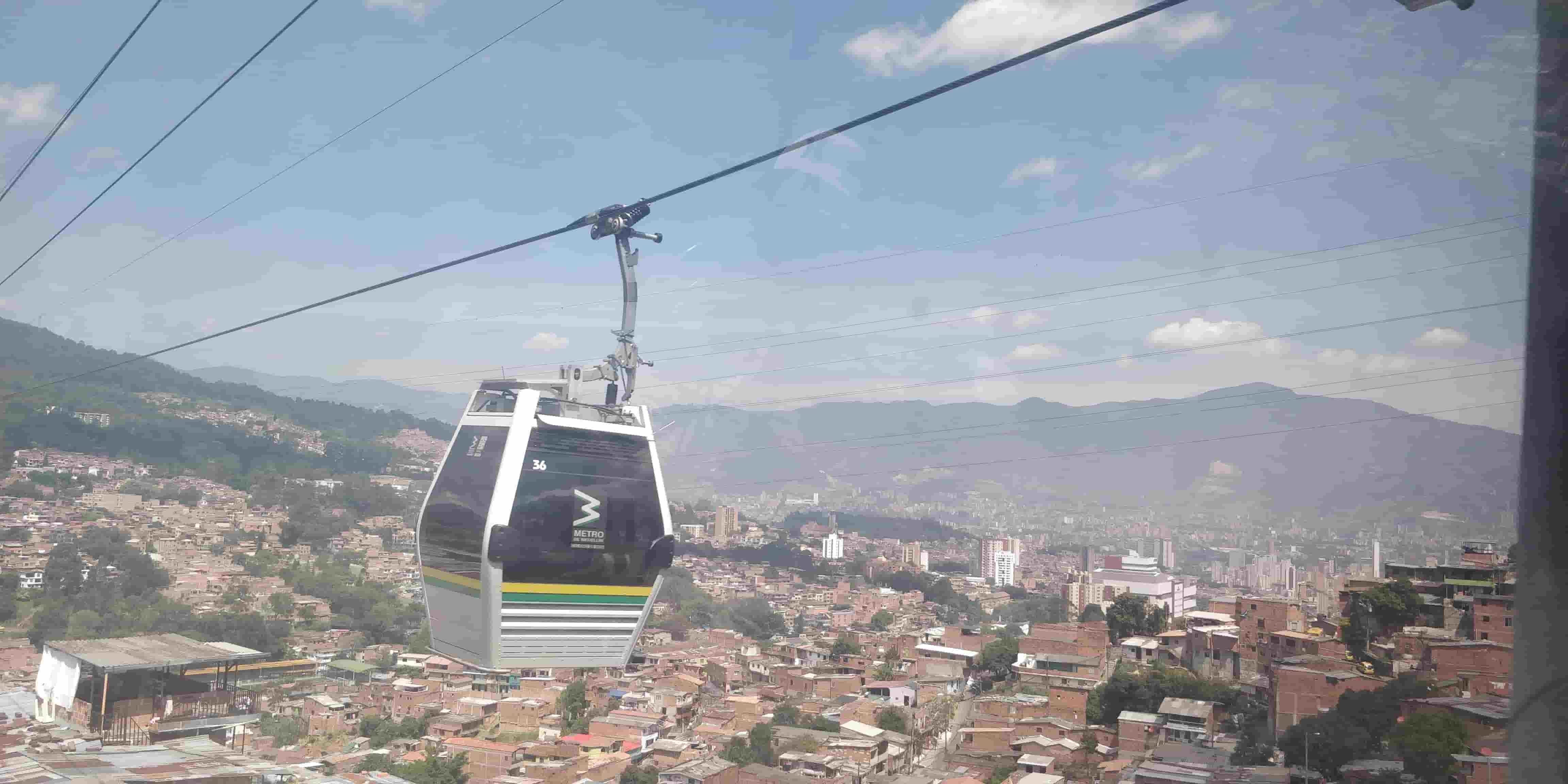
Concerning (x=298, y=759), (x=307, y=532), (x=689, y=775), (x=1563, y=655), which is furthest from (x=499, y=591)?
(x=307, y=532)

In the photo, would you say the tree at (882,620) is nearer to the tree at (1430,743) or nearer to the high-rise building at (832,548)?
the high-rise building at (832,548)

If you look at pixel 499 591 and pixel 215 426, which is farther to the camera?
pixel 215 426

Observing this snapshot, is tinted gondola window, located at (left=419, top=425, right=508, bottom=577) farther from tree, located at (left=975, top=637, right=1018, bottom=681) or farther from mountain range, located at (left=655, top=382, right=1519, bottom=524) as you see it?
tree, located at (left=975, top=637, right=1018, bottom=681)

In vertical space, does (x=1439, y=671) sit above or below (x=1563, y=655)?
below

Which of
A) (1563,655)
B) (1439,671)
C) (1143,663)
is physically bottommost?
(1143,663)

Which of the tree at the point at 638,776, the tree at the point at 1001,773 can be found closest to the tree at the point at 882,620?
the tree at the point at 638,776

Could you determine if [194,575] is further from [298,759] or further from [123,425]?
[298,759]

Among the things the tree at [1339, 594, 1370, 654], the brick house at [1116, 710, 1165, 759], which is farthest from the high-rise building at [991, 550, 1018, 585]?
the tree at [1339, 594, 1370, 654]
